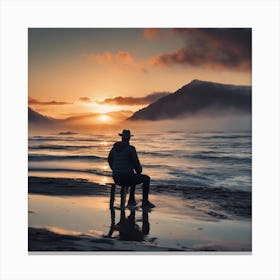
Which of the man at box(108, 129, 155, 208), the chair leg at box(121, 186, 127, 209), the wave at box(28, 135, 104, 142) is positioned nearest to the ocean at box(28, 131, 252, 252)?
the wave at box(28, 135, 104, 142)

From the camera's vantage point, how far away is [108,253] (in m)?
6.50

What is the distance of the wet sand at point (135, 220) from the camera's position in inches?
256

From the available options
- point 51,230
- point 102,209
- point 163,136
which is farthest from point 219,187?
point 51,230

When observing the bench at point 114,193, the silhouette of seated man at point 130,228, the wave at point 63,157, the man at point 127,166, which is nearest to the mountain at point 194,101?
the man at point 127,166

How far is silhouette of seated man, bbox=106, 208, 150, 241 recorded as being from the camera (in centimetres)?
649

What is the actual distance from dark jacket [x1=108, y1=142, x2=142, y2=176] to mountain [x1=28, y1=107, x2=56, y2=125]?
83 cm

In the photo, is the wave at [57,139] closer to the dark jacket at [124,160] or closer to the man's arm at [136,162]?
the dark jacket at [124,160]
